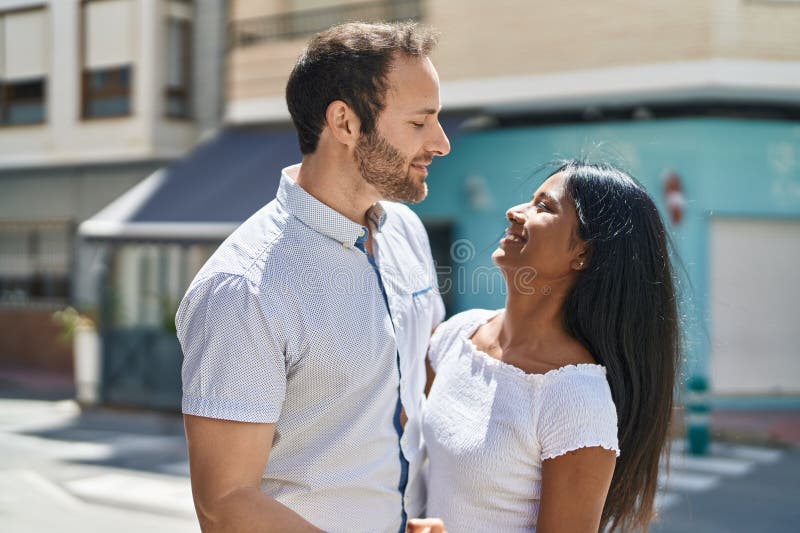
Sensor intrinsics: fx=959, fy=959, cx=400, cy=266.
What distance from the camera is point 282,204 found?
212cm

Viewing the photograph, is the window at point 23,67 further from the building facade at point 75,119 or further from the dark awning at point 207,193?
the dark awning at point 207,193

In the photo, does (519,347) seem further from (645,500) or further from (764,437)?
(764,437)

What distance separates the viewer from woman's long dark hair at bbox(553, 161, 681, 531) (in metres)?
2.18

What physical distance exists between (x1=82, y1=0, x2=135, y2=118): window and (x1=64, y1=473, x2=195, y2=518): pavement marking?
28.6ft

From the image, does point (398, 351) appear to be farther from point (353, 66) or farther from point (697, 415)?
point (697, 415)

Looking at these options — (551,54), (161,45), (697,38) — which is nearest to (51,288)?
(161,45)

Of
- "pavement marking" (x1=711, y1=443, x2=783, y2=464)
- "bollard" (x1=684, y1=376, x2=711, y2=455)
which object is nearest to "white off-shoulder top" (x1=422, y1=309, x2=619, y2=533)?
"bollard" (x1=684, y1=376, x2=711, y2=455)

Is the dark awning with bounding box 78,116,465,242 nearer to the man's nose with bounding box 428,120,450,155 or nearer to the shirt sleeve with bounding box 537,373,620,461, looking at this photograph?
the man's nose with bounding box 428,120,450,155

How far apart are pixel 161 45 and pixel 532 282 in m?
13.9

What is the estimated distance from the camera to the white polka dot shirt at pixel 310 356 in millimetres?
1839

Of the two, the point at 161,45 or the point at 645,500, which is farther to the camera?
the point at 161,45

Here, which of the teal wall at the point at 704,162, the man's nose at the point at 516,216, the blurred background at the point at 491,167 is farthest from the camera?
the teal wall at the point at 704,162

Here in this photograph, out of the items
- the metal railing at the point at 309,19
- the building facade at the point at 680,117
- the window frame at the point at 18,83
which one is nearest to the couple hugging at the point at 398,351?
the building facade at the point at 680,117

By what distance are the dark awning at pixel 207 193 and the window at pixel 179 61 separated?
177 cm
